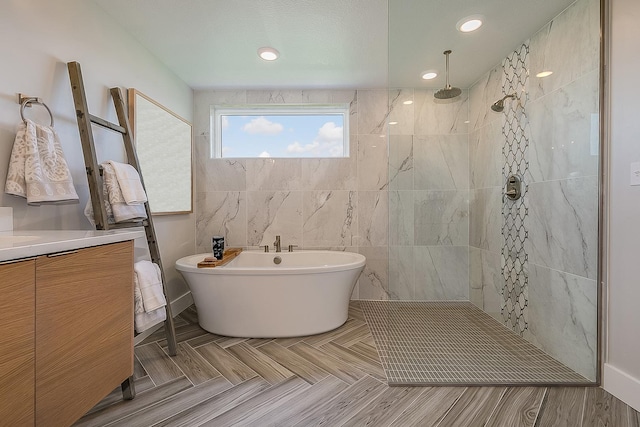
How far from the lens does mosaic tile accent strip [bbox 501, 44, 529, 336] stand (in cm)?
206

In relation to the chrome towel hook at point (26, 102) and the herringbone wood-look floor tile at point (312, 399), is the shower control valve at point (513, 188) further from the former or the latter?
the chrome towel hook at point (26, 102)

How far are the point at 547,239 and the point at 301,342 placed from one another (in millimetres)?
1762

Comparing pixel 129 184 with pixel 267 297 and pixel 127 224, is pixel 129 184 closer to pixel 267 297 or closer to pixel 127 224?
pixel 127 224

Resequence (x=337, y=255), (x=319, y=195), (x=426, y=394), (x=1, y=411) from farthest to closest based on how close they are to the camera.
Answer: (x=319, y=195) → (x=337, y=255) → (x=426, y=394) → (x=1, y=411)

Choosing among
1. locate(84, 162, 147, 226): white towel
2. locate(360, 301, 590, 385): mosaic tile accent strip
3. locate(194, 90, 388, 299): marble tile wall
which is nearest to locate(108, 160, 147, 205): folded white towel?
locate(84, 162, 147, 226): white towel

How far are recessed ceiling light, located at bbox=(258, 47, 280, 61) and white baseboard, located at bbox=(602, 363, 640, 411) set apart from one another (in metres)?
2.84

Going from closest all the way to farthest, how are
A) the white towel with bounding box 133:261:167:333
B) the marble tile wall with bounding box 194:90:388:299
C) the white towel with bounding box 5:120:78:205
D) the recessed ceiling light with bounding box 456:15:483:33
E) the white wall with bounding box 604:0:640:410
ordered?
the white towel with bounding box 5:120:78:205 → the white wall with bounding box 604:0:640:410 → the white towel with bounding box 133:261:167:333 → the recessed ceiling light with bounding box 456:15:483:33 → the marble tile wall with bounding box 194:90:388:299

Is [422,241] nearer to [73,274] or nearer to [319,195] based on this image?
[319,195]

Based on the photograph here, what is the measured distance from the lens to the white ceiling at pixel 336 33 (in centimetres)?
180

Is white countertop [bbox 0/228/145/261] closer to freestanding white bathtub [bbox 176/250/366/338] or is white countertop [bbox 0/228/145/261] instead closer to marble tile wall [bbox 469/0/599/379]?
freestanding white bathtub [bbox 176/250/366/338]

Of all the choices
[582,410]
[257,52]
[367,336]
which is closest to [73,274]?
[367,336]

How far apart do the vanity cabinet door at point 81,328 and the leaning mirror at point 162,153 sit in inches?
44.6

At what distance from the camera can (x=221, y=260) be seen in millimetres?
2398

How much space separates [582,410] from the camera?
4.64 ft
